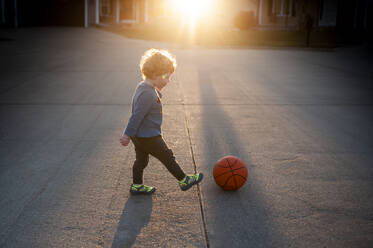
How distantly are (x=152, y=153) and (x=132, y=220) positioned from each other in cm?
67

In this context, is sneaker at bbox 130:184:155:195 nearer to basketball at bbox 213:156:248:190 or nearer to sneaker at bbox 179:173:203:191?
sneaker at bbox 179:173:203:191

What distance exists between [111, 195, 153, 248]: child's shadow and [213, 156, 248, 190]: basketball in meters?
0.71

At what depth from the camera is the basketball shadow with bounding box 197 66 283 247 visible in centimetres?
317

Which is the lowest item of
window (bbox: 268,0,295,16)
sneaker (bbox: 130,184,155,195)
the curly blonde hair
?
sneaker (bbox: 130,184,155,195)

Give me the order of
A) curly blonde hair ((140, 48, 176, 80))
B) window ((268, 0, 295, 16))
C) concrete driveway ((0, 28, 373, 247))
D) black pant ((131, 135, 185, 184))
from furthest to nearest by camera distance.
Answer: window ((268, 0, 295, 16)) → black pant ((131, 135, 185, 184)) → curly blonde hair ((140, 48, 176, 80)) → concrete driveway ((0, 28, 373, 247))

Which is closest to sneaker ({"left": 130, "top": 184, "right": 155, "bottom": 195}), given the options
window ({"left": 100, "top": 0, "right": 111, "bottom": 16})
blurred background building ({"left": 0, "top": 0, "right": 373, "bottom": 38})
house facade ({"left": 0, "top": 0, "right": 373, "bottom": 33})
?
blurred background building ({"left": 0, "top": 0, "right": 373, "bottom": 38})

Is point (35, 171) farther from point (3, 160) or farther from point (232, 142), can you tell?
point (232, 142)

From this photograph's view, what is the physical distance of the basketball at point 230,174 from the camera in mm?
3993

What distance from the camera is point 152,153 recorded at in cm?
384

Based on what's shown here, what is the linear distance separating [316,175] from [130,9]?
36.9 metres

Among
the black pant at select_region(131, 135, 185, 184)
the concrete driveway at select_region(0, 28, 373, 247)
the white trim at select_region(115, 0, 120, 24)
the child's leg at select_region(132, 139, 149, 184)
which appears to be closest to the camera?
the concrete driveway at select_region(0, 28, 373, 247)

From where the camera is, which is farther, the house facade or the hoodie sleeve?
the house facade

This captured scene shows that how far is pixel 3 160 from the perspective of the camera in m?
4.96

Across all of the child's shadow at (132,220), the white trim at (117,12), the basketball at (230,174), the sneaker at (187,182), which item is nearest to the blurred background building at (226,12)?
the white trim at (117,12)
